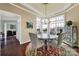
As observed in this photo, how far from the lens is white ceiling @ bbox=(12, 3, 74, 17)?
2.58m

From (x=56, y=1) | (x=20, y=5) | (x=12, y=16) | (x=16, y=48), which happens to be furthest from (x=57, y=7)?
(x=16, y=48)

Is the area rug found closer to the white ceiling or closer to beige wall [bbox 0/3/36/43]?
beige wall [bbox 0/3/36/43]

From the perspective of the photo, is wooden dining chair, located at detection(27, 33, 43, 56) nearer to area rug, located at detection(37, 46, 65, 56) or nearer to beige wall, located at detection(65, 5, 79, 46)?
area rug, located at detection(37, 46, 65, 56)

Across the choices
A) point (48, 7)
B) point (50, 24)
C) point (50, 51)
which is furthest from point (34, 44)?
Answer: point (48, 7)

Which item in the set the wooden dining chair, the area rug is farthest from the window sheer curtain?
the area rug

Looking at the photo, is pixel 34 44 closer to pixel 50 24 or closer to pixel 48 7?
pixel 50 24

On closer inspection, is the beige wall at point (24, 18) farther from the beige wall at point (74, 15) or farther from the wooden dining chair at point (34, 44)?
the beige wall at point (74, 15)

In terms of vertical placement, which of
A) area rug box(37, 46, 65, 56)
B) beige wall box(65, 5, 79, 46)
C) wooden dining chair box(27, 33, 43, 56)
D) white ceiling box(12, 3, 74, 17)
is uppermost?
white ceiling box(12, 3, 74, 17)

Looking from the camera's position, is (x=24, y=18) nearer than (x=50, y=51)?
No

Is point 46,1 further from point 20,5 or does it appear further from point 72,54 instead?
point 72,54

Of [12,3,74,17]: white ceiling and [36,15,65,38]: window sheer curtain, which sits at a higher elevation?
[12,3,74,17]: white ceiling

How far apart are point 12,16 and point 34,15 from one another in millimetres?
428

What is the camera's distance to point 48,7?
2.67 metres

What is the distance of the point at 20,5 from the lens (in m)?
2.61
